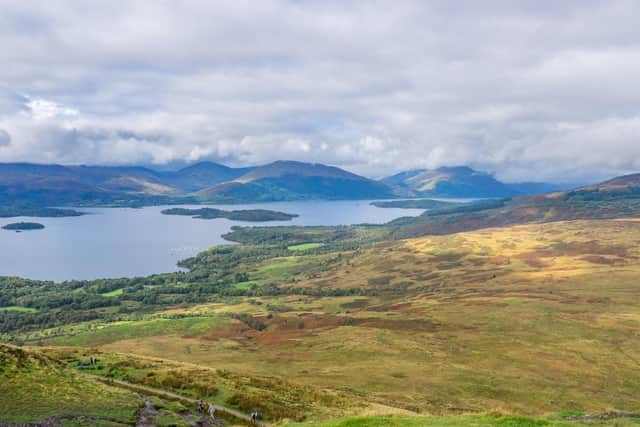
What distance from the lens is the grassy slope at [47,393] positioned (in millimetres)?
30875

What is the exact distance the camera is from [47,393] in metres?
34.1

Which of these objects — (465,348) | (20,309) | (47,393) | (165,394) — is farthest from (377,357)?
(20,309)

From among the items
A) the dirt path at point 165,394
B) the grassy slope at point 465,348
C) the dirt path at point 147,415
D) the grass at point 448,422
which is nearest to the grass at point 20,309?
the grassy slope at point 465,348

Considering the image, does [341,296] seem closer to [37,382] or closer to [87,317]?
[87,317]

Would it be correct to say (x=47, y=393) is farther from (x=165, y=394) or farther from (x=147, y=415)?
(x=165, y=394)

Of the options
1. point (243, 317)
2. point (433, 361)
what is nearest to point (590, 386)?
point (433, 361)

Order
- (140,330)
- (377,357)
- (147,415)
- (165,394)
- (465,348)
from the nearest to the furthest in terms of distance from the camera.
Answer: (147,415), (165,394), (377,357), (465,348), (140,330)

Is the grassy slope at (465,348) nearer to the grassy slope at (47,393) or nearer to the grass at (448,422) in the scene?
the grass at (448,422)

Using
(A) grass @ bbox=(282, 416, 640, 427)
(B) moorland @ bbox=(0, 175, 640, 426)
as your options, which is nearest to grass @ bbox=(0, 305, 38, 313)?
(B) moorland @ bbox=(0, 175, 640, 426)

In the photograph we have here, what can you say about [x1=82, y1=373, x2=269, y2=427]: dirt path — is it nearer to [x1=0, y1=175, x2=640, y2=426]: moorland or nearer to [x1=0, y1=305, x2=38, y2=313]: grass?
[x1=0, y1=175, x2=640, y2=426]: moorland

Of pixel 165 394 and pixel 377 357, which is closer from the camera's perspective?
pixel 165 394

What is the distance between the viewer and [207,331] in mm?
127500

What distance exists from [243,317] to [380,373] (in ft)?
287

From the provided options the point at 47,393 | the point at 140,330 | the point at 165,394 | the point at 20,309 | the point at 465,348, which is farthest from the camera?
the point at 20,309
